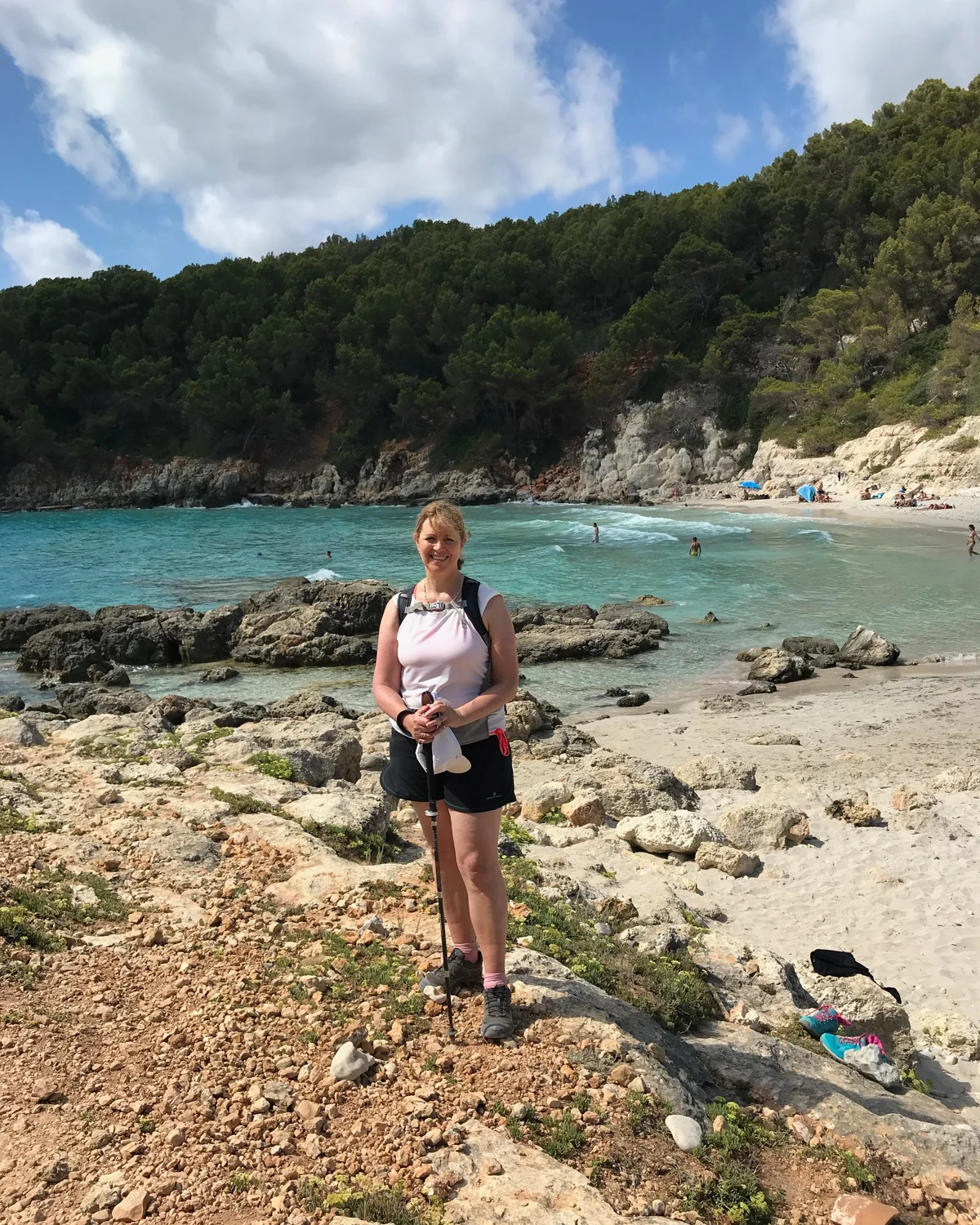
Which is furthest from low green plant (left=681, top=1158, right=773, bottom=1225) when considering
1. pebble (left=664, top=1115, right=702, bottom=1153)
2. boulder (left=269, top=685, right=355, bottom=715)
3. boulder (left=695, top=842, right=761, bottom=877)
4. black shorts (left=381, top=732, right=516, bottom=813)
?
boulder (left=269, top=685, right=355, bottom=715)

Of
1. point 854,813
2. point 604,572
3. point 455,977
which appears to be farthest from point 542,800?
point 604,572

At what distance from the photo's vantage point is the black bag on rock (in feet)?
16.6

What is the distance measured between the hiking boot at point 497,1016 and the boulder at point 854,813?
5455mm

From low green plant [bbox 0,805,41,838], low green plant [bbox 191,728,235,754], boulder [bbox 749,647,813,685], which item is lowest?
boulder [bbox 749,647,813,685]

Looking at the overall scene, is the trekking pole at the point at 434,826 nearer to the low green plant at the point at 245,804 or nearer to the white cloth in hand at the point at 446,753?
the white cloth in hand at the point at 446,753

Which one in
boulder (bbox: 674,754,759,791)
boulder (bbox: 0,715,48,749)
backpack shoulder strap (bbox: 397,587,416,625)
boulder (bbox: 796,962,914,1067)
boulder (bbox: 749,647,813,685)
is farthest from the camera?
boulder (bbox: 749,647,813,685)

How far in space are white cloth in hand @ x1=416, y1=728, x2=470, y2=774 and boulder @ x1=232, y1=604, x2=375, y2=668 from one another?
50.0 feet

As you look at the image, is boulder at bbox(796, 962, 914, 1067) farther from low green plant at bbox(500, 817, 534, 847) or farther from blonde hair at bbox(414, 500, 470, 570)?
blonde hair at bbox(414, 500, 470, 570)

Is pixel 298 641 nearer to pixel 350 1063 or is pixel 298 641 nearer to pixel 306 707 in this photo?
pixel 306 707

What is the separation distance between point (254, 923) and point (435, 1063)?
1450 mm

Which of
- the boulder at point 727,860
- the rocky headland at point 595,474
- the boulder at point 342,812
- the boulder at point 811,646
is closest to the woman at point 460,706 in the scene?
the boulder at point 342,812

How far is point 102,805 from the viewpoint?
6016 mm

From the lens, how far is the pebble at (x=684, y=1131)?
9.72 ft

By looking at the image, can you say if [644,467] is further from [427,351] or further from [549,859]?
[549,859]
